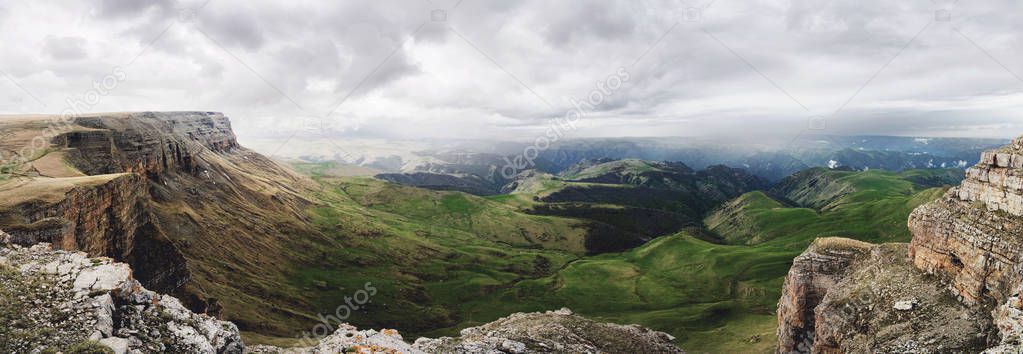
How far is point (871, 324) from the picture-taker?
136 ft

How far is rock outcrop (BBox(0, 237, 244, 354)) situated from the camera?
18.5 m

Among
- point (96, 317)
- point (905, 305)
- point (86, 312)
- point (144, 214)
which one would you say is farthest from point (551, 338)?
point (144, 214)

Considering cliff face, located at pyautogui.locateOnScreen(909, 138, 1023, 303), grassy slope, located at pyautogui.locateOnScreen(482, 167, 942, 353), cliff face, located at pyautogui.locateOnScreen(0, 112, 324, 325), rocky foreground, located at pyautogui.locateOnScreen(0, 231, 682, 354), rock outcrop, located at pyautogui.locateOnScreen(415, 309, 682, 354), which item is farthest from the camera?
grassy slope, located at pyautogui.locateOnScreen(482, 167, 942, 353)

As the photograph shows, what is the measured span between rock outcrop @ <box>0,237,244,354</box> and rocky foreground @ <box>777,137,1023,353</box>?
1715 inches

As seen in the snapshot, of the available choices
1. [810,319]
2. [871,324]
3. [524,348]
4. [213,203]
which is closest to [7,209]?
[524,348]

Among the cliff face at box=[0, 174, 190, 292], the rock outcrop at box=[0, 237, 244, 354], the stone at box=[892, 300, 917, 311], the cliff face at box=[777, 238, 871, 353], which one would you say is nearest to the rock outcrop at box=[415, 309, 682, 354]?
the rock outcrop at box=[0, 237, 244, 354]

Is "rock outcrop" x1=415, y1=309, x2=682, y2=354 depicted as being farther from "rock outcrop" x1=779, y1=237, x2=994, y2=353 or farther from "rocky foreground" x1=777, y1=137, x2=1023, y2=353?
"rocky foreground" x1=777, y1=137, x2=1023, y2=353

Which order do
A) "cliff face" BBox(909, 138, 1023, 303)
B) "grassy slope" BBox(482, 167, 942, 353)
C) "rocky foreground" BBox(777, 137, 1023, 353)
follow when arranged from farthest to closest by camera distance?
"grassy slope" BBox(482, 167, 942, 353) < "cliff face" BBox(909, 138, 1023, 303) < "rocky foreground" BBox(777, 137, 1023, 353)

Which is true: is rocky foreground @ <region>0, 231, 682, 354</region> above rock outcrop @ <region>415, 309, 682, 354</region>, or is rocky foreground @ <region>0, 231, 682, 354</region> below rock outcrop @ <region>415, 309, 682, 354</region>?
above

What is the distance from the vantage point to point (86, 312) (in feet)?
65.0

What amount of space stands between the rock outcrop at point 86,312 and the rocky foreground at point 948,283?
43553mm

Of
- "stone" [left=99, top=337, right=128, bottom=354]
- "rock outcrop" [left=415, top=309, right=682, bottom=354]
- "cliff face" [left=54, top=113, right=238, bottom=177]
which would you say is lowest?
"rock outcrop" [left=415, top=309, right=682, bottom=354]

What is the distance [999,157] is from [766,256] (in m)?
156

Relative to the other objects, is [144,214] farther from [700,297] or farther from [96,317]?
[700,297]
